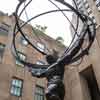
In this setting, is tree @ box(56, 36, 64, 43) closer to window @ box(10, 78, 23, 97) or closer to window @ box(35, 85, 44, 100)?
window @ box(35, 85, 44, 100)

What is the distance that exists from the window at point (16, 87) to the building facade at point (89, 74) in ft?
12.7

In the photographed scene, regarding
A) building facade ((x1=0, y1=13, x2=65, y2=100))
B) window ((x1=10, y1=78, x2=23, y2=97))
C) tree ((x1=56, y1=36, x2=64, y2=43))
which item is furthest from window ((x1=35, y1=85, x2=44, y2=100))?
tree ((x1=56, y1=36, x2=64, y2=43))

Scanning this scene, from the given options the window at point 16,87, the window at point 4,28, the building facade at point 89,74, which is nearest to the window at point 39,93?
the window at point 16,87

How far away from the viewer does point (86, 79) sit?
1360 cm

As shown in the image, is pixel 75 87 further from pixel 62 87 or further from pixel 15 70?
pixel 62 87

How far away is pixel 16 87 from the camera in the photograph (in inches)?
609

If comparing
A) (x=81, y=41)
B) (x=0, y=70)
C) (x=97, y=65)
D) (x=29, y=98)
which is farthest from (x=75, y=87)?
(x=81, y=41)

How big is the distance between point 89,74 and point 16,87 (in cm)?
546

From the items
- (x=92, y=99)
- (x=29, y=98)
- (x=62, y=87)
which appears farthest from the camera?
(x=29, y=98)

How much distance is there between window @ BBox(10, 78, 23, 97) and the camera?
15.1 m

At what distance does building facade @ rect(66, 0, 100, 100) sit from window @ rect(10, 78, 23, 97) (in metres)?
3.87

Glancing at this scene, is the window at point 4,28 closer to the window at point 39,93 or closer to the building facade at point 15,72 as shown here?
the building facade at point 15,72

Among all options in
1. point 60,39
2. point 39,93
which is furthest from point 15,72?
point 60,39

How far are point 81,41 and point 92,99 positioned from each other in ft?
32.1
